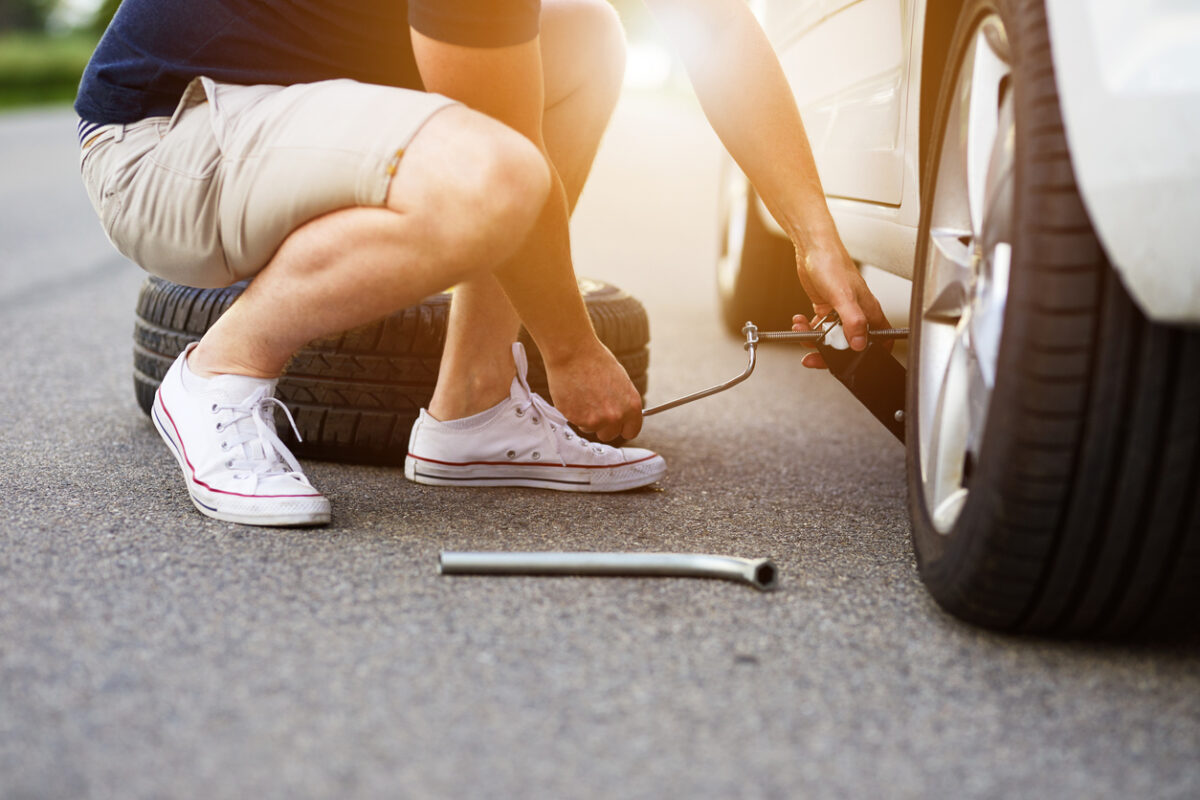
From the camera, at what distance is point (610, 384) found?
169 cm

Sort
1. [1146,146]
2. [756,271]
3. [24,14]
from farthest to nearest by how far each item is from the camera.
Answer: [24,14]
[756,271]
[1146,146]

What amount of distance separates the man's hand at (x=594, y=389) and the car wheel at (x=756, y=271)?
1427mm

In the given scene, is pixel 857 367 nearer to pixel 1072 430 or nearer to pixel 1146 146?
pixel 1072 430

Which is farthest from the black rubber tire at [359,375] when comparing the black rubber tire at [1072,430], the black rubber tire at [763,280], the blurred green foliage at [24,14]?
the blurred green foliage at [24,14]

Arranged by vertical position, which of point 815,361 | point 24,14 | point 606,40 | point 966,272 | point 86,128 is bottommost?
point 24,14

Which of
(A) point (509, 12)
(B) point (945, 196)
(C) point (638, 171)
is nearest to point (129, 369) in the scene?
(A) point (509, 12)

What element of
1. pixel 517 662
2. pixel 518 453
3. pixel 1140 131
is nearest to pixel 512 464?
pixel 518 453

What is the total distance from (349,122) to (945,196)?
0.74 m

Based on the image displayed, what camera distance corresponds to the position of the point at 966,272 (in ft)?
4.31

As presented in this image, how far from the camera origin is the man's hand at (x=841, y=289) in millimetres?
1576

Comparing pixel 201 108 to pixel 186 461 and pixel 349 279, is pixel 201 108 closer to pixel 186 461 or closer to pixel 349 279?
pixel 349 279

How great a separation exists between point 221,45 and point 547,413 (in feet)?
2.31

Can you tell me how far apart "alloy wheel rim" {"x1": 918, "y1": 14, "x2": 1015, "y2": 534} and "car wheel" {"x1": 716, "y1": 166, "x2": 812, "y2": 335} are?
1.60m

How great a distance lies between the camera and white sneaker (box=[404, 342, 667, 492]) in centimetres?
176
